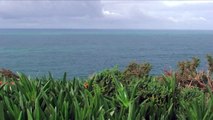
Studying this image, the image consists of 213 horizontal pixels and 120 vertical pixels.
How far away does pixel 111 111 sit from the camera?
21.7ft

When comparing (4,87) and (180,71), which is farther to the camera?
(180,71)

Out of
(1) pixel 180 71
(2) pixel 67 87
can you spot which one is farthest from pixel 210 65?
(2) pixel 67 87

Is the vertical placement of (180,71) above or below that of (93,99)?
below

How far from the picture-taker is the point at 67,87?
25.3 feet

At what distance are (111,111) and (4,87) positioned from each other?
6.97ft

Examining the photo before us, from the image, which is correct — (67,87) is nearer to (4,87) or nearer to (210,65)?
(4,87)

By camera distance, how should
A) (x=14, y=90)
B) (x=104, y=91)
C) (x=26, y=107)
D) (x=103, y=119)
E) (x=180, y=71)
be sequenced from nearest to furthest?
1. (x=103, y=119)
2. (x=26, y=107)
3. (x=14, y=90)
4. (x=104, y=91)
5. (x=180, y=71)

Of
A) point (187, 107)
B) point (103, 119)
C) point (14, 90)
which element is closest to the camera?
point (103, 119)

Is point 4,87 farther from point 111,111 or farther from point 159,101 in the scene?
point 159,101

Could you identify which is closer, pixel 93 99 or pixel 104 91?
pixel 93 99

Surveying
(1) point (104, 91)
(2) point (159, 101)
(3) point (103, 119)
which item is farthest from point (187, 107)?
(1) point (104, 91)

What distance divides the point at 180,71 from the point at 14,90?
27.2 ft

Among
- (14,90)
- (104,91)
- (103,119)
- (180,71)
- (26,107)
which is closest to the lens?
(103,119)

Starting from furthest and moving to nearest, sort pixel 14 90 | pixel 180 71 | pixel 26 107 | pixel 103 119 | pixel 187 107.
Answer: pixel 180 71 → pixel 14 90 → pixel 187 107 → pixel 26 107 → pixel 103 119
